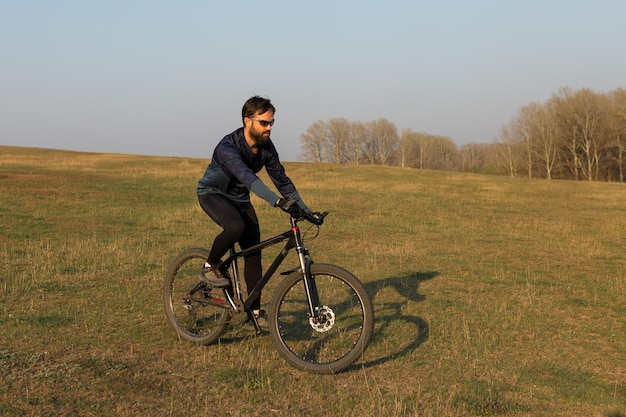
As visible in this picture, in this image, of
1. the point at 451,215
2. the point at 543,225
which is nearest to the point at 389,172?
the point at 451,215

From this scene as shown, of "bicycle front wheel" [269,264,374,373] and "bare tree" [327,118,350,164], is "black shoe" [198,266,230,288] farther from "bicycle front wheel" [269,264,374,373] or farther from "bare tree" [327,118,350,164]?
"bare tree" [327,118,350,164]

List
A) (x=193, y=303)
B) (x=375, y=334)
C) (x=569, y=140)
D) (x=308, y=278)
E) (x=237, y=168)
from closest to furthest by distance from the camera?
(x=308, y=278)
(x=237, y=168)
(x=193, y=303)
(x=375, y=334)
(x=569, y=140)

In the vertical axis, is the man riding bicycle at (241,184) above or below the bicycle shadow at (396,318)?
above

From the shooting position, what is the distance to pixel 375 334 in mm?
6590

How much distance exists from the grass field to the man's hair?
2.51 m

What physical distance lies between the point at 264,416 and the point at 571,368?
3350 mm

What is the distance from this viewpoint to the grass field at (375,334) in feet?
15.5

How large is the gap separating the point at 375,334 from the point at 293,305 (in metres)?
1.28

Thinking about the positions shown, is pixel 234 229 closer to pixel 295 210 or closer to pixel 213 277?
pixel 213 277

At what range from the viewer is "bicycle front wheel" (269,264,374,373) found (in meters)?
5.13

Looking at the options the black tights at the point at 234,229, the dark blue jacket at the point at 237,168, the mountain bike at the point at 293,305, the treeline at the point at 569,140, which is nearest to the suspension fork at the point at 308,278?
the mountain bike at the point at 293,305

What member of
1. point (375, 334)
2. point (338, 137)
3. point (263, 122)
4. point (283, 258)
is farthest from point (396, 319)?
point (338, 137)

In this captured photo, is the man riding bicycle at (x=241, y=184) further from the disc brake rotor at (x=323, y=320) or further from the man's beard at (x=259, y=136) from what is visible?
the disc brake rotor at (x=323, y=320)

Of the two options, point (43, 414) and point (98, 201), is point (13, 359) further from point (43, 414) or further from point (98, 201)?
point (98, 201)
